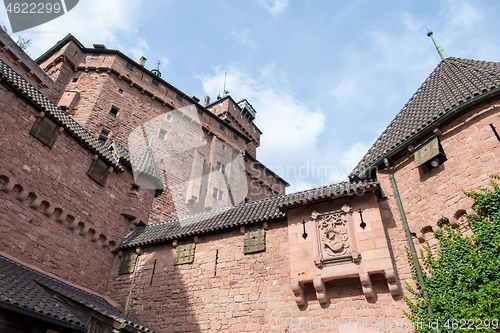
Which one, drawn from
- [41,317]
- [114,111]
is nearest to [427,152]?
[41,317]

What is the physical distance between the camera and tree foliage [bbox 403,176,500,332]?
23.4 feet

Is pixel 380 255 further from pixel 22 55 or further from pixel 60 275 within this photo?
→ pixel 22 55

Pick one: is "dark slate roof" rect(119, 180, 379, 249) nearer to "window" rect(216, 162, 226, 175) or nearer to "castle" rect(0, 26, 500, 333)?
"castle" rect(0, 26, 500, 333)

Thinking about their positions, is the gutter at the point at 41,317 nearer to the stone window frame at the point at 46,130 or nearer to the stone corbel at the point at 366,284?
the stone window frame at the point at 46,130

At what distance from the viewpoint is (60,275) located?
1127cm

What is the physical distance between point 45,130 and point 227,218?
717 cm

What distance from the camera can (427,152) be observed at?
945 cm

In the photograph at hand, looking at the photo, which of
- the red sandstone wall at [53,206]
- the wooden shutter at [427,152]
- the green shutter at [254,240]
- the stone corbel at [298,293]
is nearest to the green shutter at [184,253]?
the green shutter at [254,240]

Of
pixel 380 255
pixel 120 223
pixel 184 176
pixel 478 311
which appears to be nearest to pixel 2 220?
pixel 120 223

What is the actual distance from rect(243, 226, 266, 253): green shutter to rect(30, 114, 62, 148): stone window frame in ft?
25.2

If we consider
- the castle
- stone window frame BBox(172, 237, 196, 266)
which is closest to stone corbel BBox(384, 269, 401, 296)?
the castle

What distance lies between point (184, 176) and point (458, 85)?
2131 centimetres

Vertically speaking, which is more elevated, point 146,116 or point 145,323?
point 146,116

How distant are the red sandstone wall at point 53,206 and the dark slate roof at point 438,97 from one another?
9.85m
